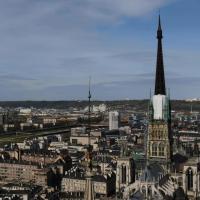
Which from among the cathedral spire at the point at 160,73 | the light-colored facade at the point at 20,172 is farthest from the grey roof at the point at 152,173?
the light-colored facade at the point at 20,172

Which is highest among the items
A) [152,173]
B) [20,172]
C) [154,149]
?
[154,149]

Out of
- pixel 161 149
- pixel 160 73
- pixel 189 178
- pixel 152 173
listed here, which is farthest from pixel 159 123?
pixel 152 173

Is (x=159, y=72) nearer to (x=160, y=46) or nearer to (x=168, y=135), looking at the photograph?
(x=160, y=46)

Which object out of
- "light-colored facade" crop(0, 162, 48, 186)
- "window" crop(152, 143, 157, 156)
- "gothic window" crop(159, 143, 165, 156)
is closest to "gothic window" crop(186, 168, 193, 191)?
"gothic window" crop(159, 143, 165, 156)

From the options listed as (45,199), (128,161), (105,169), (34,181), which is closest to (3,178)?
(34,181)

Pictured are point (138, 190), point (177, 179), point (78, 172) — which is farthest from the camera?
point (78, 172)

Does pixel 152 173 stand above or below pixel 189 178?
above

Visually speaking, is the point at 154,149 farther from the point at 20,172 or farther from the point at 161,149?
the point at 20,172

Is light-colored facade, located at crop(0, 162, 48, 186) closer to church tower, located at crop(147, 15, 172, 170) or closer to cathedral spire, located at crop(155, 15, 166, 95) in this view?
church tower, located at crop(147, 15, 172, 170)

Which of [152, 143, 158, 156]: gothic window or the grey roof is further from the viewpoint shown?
[152, 143, 158, 156]: gothic window
